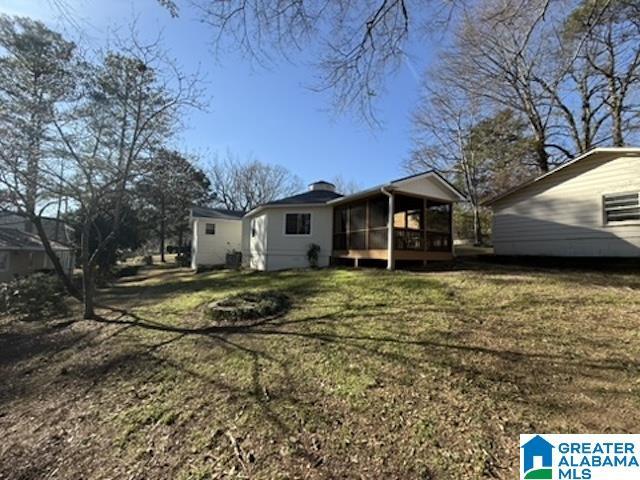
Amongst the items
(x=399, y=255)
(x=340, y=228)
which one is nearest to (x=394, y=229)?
(x=399, y=255)

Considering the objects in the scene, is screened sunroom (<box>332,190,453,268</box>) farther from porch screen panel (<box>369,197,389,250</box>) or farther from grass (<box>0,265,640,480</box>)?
grass (<box>0,265,640,480</box>)

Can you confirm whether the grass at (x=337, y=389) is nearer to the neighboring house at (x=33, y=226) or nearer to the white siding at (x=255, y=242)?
the neighboring house at (x=33, y=226)

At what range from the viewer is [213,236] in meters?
21.8

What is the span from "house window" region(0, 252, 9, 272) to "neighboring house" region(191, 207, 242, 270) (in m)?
9.64

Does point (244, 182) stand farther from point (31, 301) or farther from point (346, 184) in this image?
point (31, 301)

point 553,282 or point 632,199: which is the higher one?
point 632,199

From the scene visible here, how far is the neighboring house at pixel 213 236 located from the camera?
21359 millimetres

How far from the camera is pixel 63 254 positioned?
2611cm

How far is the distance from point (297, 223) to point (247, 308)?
325 inches

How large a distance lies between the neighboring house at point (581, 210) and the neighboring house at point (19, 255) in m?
21.0

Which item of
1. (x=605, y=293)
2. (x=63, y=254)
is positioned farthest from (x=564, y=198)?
(x=63, y=254)

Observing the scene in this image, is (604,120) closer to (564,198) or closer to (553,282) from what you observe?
(564,198)

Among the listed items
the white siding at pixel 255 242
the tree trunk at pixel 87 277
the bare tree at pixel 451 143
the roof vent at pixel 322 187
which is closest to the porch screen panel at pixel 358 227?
the white siding at pixel 255 242

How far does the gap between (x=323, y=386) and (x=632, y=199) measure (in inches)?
447
